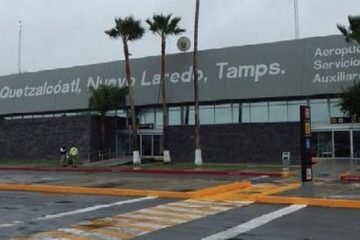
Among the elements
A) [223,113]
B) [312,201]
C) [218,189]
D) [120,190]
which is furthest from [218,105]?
[312,201]

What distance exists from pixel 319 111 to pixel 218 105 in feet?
22.7

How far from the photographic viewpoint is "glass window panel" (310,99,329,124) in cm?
3781

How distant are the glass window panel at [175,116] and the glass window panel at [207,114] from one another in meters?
1.75

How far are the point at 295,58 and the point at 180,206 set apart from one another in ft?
78.3

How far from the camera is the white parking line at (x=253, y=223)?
1102cm

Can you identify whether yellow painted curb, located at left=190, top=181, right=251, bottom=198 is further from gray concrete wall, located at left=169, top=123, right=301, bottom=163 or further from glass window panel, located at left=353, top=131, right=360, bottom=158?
glass window panel, located at left=353, top=131, right=360, bottom=158

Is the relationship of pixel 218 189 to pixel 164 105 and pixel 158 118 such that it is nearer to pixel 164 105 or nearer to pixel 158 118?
pixel 164 105

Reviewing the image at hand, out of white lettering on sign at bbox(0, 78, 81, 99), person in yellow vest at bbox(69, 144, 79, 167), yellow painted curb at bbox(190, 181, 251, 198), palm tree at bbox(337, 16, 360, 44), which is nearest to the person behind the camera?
yellow painted curb at bbox(190, 181, 251, 198)

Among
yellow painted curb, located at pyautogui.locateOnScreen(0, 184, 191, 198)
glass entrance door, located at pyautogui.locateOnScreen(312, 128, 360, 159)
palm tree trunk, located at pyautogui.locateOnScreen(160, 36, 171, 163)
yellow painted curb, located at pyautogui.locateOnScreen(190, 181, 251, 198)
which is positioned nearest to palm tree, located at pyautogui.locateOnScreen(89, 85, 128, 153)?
palm tree trunk, located at pyautogui.locateOnScreen(160, 36, 171, 163)

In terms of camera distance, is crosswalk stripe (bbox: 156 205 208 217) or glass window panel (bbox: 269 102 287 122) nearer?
crosswalk stripe (bbox: 156 205 208 217)

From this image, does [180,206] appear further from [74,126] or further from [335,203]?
[74,126]

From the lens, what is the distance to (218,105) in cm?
4153

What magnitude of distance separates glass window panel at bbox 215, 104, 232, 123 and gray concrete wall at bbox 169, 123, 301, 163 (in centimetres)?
101

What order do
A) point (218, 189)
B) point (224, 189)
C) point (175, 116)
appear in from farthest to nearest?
1. point (175, 116)
2. point (224, 189)
3. point (218, 189)
